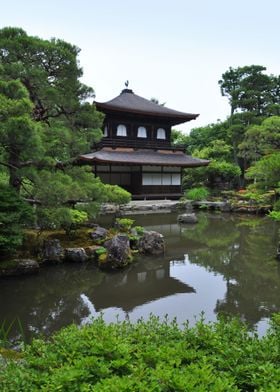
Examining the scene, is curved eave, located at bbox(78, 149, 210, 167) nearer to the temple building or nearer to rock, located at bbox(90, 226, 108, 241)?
the temple building

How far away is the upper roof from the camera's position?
25.5m

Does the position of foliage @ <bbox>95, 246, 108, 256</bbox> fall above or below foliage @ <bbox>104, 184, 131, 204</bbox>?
below

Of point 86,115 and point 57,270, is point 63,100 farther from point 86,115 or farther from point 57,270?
point 57,270

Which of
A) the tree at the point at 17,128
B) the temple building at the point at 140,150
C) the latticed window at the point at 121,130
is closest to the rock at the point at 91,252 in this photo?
the tree at the point at 17,128

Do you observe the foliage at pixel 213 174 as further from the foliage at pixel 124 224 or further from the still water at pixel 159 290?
the foliage at pixel 124 224

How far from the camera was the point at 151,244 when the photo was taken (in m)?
11.5

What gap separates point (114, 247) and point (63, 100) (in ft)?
16.3

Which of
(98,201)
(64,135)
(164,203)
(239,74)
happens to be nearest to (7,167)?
(64,135)

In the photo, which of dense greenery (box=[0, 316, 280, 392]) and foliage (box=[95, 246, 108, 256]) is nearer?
dense greenery (box=[0, 316, 280, 392])

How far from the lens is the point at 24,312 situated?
21.7ft

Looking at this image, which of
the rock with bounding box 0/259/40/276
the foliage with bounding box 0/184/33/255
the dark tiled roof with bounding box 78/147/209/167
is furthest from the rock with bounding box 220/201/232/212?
the foliage with bounding box 0/184/33/255

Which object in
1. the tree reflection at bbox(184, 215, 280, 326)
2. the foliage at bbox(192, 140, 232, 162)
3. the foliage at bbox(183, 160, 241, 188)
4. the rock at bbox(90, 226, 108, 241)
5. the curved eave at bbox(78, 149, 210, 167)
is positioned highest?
the foliage at bbox(192, 140, 232, 162)

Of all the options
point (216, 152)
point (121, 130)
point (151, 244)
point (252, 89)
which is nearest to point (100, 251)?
point (151, 244)

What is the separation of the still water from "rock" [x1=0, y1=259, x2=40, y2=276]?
0.24m
